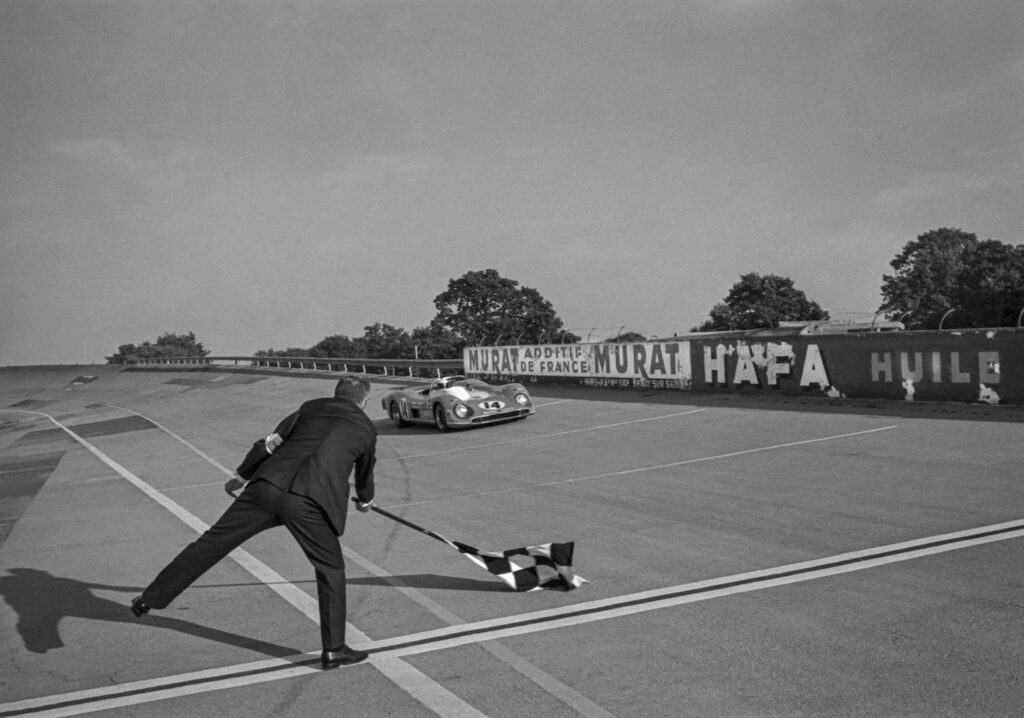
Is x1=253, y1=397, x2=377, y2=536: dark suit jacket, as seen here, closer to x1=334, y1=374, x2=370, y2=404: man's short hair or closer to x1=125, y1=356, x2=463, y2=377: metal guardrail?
x1=334, y1=374, x2=370, y2=404: man's short hair

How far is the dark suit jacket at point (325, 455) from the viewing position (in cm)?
541

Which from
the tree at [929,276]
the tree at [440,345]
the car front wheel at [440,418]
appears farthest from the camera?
the tree at [440,345]

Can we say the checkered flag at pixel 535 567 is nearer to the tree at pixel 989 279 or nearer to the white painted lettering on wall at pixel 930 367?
the white painted lettering on wall at pixel 930 367

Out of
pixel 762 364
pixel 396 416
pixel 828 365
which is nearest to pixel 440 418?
pixel 396 416

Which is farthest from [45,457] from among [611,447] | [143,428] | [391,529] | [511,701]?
[511,701]

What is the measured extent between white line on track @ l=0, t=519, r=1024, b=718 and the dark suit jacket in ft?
2.79

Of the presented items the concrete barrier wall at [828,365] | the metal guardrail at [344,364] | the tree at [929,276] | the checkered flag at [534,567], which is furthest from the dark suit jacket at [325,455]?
the tree at [929,276]

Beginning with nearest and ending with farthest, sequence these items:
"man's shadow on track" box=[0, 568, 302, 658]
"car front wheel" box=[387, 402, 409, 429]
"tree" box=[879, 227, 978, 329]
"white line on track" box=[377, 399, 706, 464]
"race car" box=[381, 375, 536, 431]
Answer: "man's shadow on track" box=[0, 568, 302, 658] < "white line on track" box=[377, 399, 706, 464] < "race car" box=[381, 375, 536, 431] < "car front wheel" box=[387, 402, 409, 429] < "tree" box=[879, 227, 978, 329]

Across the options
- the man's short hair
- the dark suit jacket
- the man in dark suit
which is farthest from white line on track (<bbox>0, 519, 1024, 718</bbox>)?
the man's short hair

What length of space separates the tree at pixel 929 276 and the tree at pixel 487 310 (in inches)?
908

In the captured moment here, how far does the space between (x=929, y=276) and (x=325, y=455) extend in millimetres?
58873

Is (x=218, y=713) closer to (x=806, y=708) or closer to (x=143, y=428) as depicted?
(x=806, y=708)

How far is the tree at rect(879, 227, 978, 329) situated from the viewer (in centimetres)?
5412

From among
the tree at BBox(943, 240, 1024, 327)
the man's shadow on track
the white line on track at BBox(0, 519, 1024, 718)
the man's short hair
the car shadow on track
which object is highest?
the tree at BBox(943, 240, 1024, 327)
